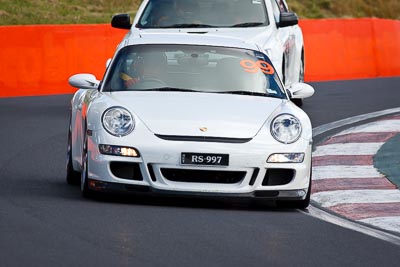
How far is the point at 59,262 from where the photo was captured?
777 centimetres

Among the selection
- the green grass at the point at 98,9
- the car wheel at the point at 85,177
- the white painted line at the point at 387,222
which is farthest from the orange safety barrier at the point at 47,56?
the white painted line at the point at 387,222

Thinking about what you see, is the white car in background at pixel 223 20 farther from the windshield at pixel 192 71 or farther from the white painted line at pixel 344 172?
the windshield at pixel 192 71

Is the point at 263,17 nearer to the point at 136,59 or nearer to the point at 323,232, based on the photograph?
the point at 136,59

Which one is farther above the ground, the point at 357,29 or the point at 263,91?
the point at 263,91

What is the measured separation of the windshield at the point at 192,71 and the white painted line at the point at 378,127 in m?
4.91

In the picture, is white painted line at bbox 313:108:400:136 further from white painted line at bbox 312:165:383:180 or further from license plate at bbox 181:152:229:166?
license plate at bbox 181:152:229:166

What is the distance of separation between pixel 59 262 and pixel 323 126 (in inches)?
386

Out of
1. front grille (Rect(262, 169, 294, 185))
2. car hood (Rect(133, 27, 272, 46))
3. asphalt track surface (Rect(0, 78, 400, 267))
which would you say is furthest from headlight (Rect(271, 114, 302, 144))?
car hood (Rect(133, 27, 272, 46))

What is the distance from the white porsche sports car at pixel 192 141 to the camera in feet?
33.6

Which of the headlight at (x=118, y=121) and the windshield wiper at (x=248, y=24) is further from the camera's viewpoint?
the windshield wiper at (x=248, y=24)

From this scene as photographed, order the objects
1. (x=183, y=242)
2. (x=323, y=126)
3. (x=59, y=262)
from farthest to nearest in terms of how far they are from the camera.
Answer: (x=323, y=126)
(x=183, y=242)
(x=59, y=262)

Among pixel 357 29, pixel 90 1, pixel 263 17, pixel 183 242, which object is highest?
pixel 183 242

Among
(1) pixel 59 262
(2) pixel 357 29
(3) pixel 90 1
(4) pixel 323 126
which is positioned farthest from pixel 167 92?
(3) pixel 90 1

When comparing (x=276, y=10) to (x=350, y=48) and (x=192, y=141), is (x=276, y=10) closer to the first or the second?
(x=350, y=48)
